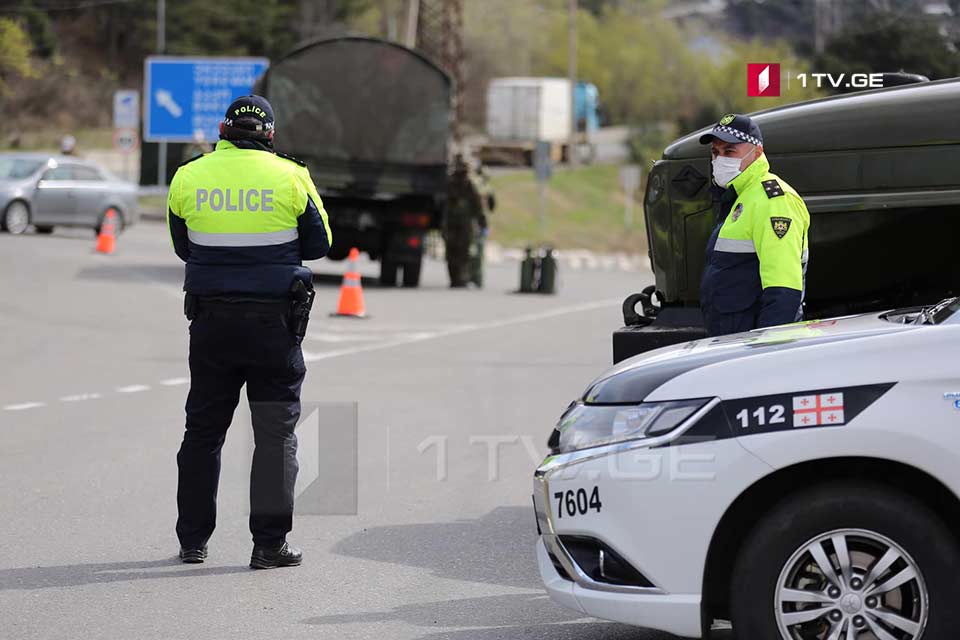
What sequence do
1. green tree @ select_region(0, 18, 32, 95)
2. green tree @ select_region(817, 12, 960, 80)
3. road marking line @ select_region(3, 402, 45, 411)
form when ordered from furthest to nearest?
green tree @ select_region(0, 18, 32, 95)
green tree @ select_region(817, 12, 960, 80)
road marking line @ select_region(3, 402, 45, 411)

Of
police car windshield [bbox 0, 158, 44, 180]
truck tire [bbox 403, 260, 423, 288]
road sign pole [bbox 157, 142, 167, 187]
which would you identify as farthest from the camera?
road sign pole [bbox 157, 142, 167, 187]

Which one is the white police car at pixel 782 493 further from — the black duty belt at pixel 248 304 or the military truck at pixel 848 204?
the military truck at pixel 848 204

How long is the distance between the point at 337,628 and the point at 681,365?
5.72 ft

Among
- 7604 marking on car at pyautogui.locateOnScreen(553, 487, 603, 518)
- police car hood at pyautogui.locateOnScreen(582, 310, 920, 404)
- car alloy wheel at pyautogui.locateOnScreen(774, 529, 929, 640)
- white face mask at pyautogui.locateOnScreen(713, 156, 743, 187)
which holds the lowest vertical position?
car alloy wheel at pyautogui.locateOnScreen(774, 529, 929, 640)

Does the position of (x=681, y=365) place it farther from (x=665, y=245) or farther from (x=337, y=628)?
(x=665, y=245)

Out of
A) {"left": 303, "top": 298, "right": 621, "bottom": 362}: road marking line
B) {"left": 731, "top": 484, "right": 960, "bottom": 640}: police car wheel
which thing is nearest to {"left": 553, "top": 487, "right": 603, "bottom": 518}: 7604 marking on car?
{"left": 731, "top": 484, "right": 960, "bottom": 640}: police car wheel

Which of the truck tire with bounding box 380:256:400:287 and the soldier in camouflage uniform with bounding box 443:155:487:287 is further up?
the soldier in camouflage uniform with bounding box 443:155:487:287

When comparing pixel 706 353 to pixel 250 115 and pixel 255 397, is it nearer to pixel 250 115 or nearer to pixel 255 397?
pixel 255 397

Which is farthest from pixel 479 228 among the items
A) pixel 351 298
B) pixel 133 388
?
pixel 133 388

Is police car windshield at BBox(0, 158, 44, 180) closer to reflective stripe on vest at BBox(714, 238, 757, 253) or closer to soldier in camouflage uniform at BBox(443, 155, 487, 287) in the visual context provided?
soldier in camouflage uniform at BBox(443, 155, 487, 287)

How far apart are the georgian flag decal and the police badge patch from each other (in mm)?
2189

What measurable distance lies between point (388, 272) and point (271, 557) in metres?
19.3

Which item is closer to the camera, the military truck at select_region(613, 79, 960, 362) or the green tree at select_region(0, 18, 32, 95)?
the military truck at select_region(613, 79, 960, 362)

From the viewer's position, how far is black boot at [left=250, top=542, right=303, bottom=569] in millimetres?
6855
